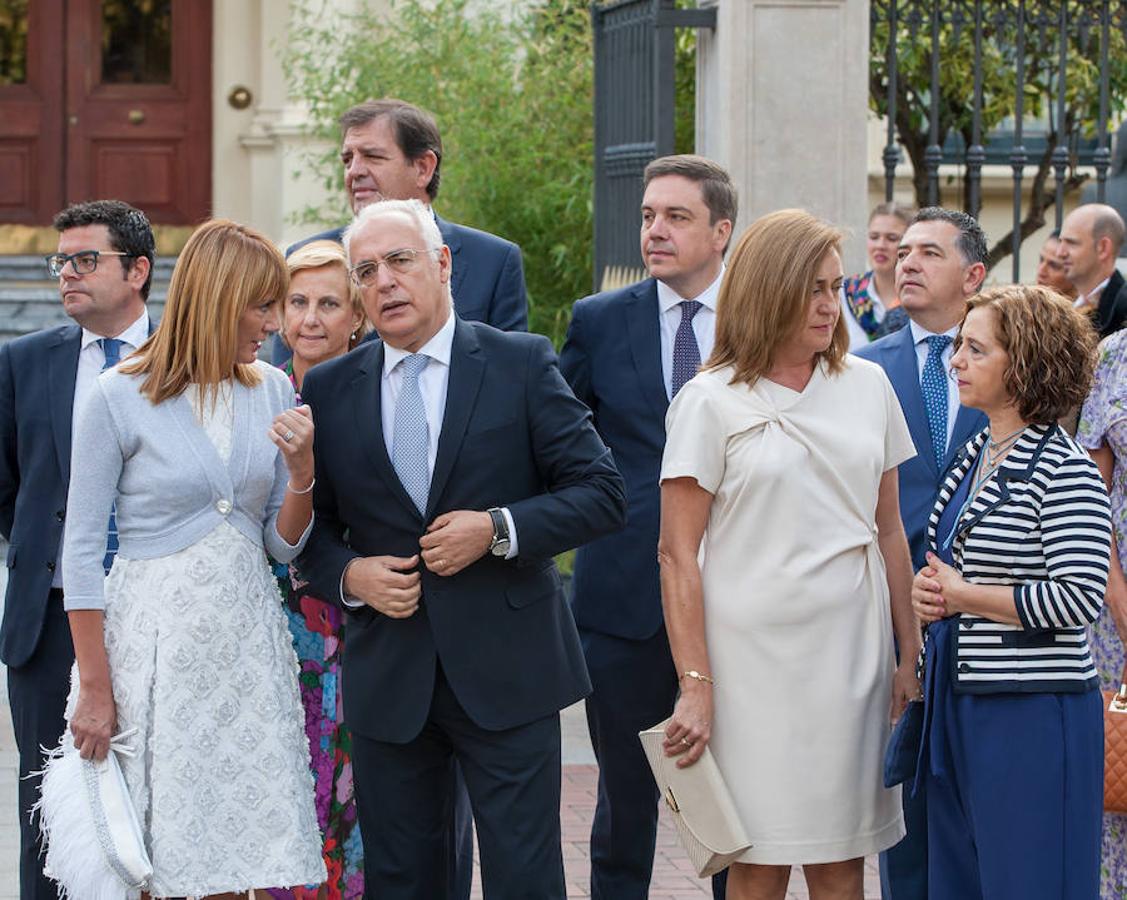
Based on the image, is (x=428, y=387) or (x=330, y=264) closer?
(x=428, y=387)

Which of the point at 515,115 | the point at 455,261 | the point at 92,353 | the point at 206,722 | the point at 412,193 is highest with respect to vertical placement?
the point at 515,115

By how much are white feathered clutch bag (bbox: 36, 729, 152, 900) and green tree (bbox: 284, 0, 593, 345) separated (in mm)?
6886

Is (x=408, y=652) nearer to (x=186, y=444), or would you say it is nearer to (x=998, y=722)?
(x=186, y=444)

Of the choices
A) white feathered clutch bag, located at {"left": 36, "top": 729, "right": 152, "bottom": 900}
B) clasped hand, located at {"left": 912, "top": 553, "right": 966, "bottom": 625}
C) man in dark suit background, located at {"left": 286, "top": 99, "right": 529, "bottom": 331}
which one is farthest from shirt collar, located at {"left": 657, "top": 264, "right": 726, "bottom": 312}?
white feathered clutch bag, located at {"left": 36, "top": 729, "right": 152, "bottom": 900}

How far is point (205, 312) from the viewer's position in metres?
4.40

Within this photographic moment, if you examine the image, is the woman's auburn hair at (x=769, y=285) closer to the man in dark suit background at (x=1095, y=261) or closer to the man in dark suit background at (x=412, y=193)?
the man in dark suit background at (x=412, y=193)

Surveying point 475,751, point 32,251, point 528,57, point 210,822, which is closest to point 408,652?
point 475,751

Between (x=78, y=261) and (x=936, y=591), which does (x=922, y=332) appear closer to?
(x=936, y=591)

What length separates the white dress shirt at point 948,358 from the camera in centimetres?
539

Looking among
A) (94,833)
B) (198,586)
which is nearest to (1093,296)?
(198,586)

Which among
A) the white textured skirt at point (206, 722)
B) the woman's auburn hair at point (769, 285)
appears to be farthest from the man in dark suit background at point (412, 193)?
the white textured skirt at point (206, 722)

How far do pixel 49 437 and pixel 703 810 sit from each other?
1926 mm

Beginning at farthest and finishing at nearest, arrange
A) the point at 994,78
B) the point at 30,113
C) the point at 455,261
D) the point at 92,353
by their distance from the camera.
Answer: the point at 30,113 < the point at 994,78 < the point at 455,261 < the point at 92,353

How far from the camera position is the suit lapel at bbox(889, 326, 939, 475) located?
210 inches
